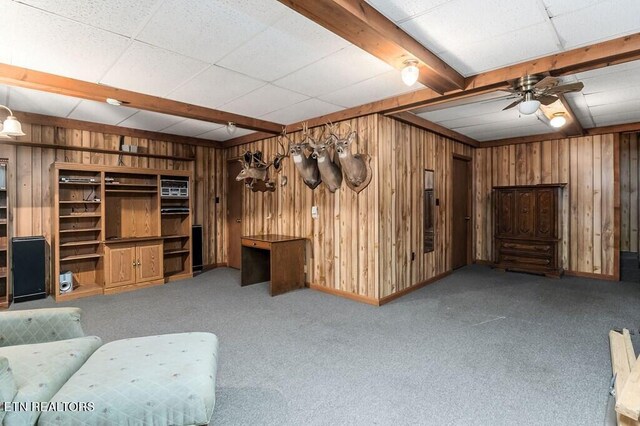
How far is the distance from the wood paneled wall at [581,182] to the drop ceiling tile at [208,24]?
19.8ft

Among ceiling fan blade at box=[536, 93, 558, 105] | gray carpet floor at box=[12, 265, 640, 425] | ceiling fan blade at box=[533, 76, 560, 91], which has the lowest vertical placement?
gray carpet floor at box=[12, 265, 640, 425]

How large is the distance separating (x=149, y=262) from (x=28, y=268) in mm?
1465

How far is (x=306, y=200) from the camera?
17.2 feet

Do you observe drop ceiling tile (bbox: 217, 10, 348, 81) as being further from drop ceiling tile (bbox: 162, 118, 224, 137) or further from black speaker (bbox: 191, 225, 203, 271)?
black speaker (bbox: 191, 225, 203, 271)

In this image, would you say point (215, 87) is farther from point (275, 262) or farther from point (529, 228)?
point (529, 228)

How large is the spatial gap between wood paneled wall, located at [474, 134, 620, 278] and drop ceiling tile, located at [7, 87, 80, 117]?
7.42 meters

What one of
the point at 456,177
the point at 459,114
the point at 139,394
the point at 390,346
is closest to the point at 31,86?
the point at 139,394

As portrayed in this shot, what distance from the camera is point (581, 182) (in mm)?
5812

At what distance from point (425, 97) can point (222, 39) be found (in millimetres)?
2283

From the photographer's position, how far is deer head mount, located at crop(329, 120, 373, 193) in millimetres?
4238

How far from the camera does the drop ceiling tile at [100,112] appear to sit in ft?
13.8

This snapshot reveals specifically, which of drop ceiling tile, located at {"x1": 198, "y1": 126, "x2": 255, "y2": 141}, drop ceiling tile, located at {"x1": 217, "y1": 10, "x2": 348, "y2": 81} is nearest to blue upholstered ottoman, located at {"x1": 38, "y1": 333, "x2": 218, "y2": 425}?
drop ceiling tile, located at {"x1": 217, "y1": 10, "x2": 348, "y2": 81}

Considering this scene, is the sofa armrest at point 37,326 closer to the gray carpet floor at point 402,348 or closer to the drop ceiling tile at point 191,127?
the gray carpet floor at point 402,348

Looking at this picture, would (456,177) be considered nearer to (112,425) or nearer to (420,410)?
(420,410)
